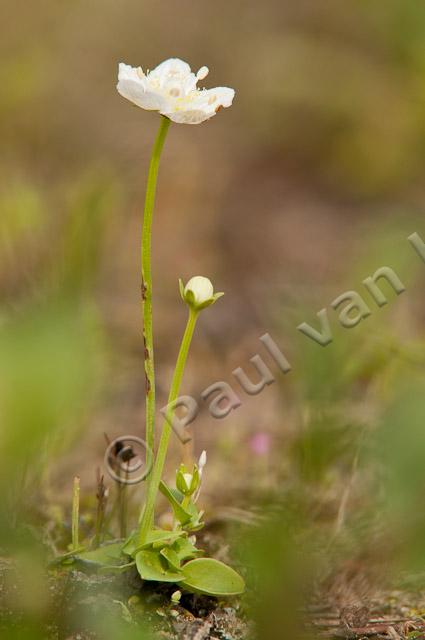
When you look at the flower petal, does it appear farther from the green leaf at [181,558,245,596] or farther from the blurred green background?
the green leaf at [181,558,245,596]

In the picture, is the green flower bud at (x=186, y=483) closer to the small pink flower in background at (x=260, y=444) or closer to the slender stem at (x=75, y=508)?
the slender stem at (x=75, y=508)

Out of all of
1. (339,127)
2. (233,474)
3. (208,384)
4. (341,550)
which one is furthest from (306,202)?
(341,550)

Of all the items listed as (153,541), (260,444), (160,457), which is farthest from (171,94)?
(260,444)

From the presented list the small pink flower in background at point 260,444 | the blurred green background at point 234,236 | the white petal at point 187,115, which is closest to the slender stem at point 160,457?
the blurred green background at point 234,236

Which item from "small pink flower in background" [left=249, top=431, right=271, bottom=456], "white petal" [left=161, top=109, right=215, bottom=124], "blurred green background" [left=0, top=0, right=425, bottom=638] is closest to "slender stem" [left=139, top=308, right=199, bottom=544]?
"blurred green background" [left=0, top=0, right=425, bottom=638]

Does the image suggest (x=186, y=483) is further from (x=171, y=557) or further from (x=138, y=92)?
(x=138, y=92)
